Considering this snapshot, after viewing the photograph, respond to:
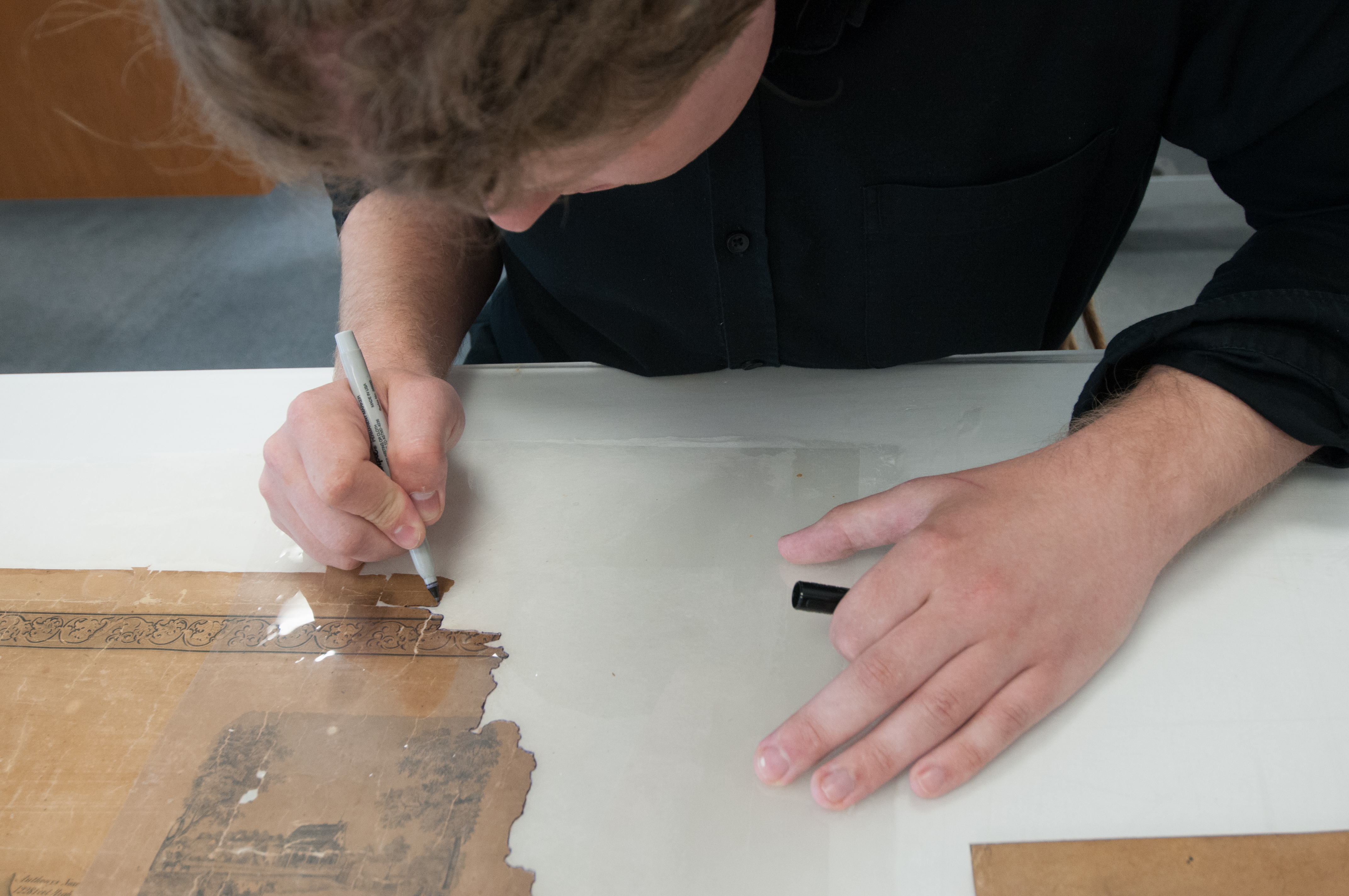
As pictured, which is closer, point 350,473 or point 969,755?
point 969,755

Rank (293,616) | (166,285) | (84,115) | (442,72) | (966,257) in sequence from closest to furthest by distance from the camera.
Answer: (442,72) < (293,616) < (966,257) < (166,285) < (84,115)

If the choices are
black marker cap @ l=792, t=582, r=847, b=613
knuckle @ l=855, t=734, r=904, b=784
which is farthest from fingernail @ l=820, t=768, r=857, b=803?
black marker cap @ l=792, t=582, r=847, b=613

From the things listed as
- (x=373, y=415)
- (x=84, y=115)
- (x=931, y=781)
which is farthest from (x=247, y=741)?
(x=84, y=115)

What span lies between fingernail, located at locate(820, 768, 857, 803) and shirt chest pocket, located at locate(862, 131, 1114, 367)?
475 mm

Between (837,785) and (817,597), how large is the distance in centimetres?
15

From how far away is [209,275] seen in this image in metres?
2.86

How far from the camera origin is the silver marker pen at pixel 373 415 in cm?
78

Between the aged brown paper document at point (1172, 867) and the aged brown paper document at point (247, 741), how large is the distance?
12.4 inches

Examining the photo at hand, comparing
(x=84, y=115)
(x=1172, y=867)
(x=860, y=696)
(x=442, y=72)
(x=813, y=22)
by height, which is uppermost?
(x=84, y=115)

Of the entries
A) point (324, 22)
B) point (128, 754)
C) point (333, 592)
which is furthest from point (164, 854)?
point (324, 22)

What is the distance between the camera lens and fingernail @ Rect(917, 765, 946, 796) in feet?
2.00

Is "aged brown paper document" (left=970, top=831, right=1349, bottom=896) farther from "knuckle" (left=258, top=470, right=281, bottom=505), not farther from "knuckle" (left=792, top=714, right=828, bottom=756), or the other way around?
"knuckle" (left=258, top=470, right=281, bottom=505)

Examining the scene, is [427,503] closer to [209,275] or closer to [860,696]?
[860,696]

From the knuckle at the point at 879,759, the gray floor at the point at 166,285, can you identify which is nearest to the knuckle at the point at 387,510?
the knuckle at the point at 879,759
